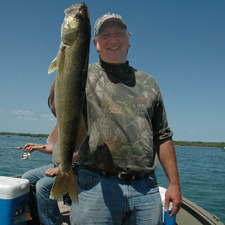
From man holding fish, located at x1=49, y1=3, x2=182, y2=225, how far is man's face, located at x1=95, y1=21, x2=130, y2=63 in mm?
11

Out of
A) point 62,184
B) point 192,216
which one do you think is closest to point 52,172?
point 62,184

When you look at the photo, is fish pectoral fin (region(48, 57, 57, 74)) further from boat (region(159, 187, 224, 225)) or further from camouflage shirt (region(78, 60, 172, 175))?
boat (region(159, 187, 224, 225))

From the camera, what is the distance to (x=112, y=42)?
104 inches

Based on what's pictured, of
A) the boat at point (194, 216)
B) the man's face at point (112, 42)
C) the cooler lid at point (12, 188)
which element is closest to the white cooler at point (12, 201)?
the cooler lid at point (12, 188)

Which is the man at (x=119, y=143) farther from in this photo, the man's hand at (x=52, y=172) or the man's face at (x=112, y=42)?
the man's hand at (x=52, y=172)

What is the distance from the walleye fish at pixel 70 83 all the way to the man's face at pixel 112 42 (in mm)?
549

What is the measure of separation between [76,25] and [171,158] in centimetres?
178

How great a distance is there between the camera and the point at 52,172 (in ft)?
13.6

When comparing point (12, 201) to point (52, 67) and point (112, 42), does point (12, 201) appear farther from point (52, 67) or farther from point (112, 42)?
point (112, 42)

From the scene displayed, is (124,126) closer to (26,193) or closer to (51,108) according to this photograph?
(51,108)

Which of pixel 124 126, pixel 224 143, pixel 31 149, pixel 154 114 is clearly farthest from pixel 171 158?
pixel 224 143

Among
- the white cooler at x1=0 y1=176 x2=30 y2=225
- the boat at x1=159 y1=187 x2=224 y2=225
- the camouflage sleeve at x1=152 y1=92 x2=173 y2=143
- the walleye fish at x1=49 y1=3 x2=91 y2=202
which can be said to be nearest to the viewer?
the walleye fish at x1=49 y1=3 x2=91 y2=202

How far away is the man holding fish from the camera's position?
2053mm

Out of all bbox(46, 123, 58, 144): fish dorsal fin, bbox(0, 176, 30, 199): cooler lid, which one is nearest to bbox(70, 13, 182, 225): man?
bbox(46, 123, 58, 144): fish dorsal fin
